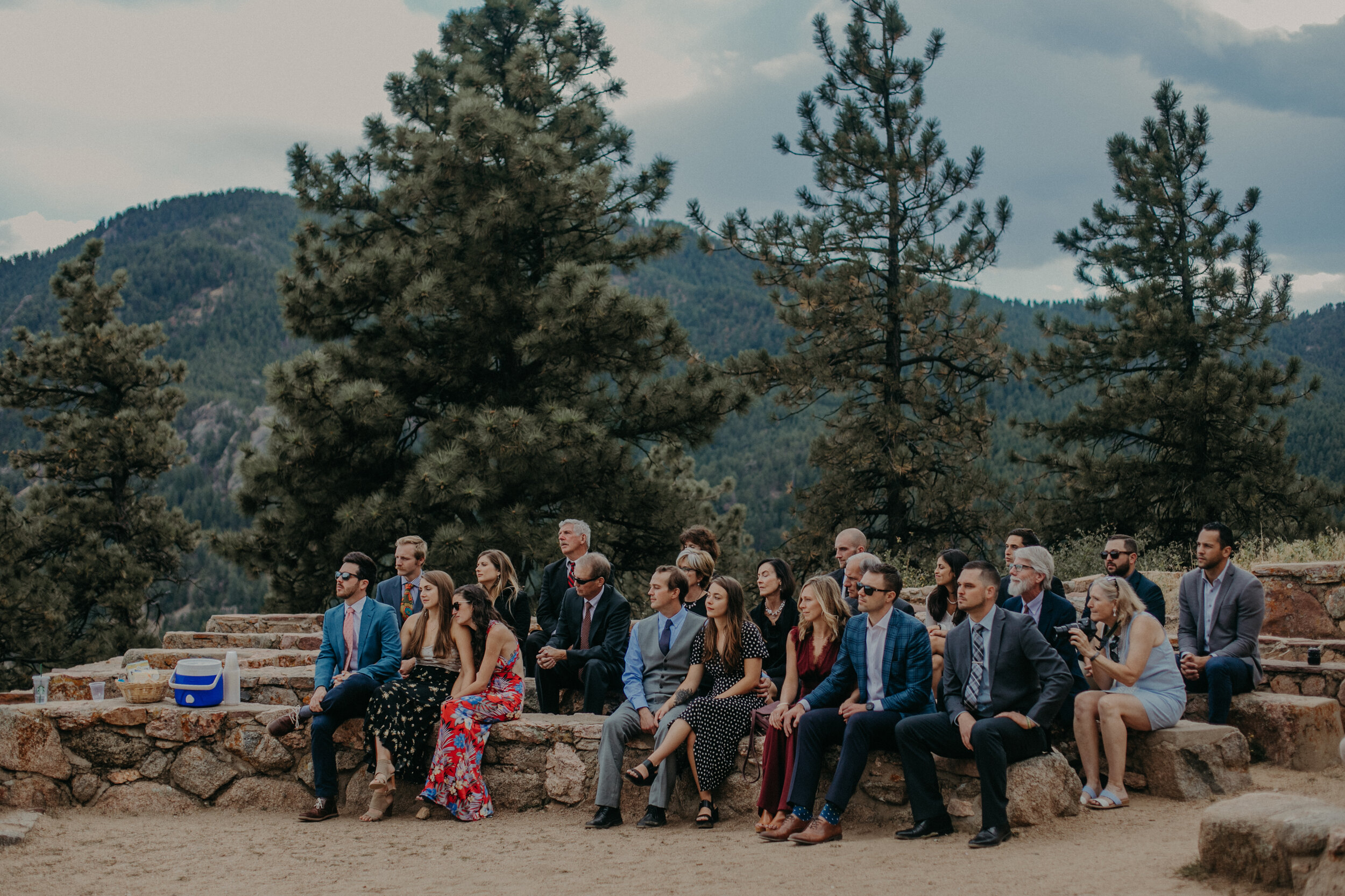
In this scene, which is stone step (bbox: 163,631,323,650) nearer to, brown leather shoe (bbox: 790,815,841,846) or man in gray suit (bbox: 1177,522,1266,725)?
brown leather shoe (bbox: 790,815,841,846)

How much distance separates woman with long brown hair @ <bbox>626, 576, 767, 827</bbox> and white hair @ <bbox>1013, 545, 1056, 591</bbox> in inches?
60.2

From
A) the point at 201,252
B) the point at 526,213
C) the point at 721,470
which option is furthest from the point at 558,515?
the point at 201,252

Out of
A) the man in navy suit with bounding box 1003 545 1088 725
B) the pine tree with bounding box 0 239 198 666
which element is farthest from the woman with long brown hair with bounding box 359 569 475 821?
the pine tree with bounding box 0 239 198 666

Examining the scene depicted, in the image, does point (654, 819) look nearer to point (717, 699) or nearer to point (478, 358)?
point (717, 699)

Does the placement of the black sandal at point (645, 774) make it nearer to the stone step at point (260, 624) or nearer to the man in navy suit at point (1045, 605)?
the man in navy suit at point (1045, 605)

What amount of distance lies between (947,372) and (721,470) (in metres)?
42.1

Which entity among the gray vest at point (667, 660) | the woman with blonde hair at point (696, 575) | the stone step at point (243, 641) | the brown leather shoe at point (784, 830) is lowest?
the brown leather shoe at point (784, 830)

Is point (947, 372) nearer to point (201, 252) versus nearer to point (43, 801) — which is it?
point (43, 801)

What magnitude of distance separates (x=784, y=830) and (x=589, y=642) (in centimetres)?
205

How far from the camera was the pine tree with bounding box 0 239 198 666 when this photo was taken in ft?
56.5

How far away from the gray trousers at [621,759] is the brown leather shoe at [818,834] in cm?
81

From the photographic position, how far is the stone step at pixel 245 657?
8344mm

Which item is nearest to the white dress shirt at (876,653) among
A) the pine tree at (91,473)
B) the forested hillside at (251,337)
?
the forested hillside at (251,337)

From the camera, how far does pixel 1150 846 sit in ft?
14.0
